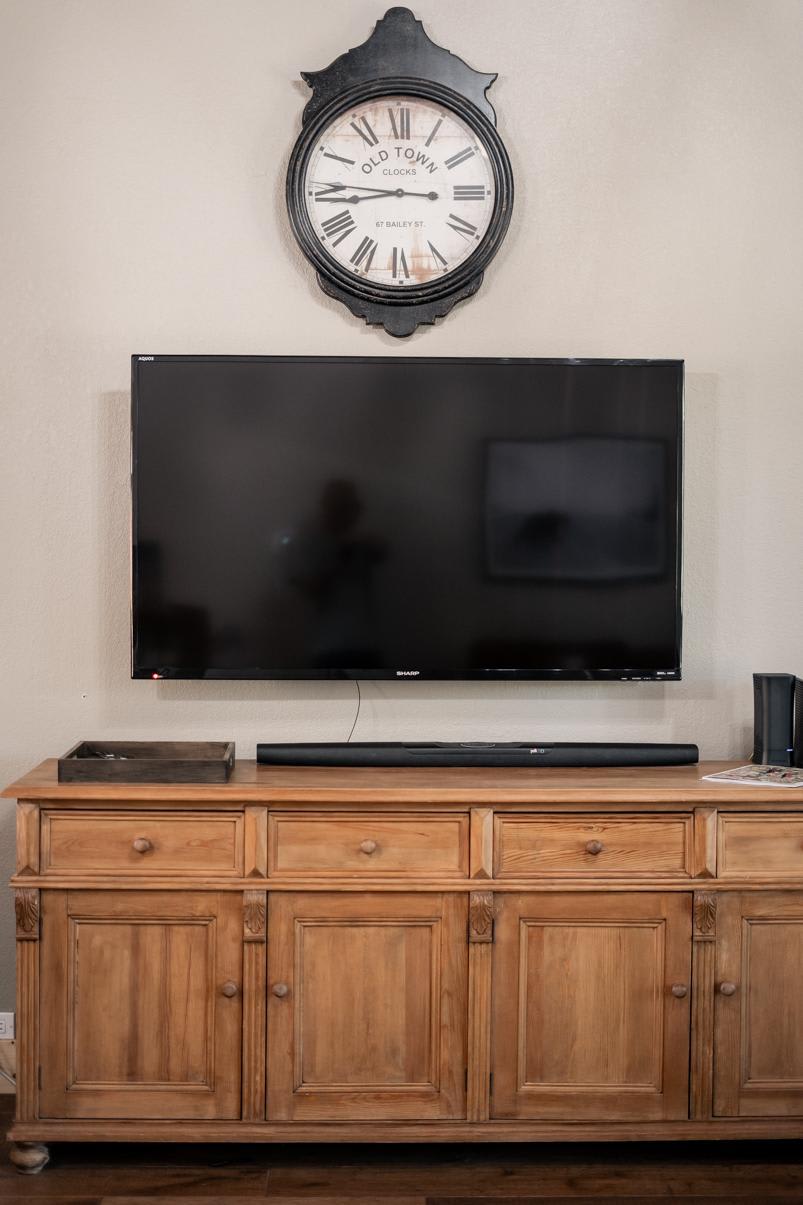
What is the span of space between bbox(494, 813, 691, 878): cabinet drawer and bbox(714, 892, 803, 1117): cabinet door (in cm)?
16

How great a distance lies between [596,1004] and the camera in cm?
211

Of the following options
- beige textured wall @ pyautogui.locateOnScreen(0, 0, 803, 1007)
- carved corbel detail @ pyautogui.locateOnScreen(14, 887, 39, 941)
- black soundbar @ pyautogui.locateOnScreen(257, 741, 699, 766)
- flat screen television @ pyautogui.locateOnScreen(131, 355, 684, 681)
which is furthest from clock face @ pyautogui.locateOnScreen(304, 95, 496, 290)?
carved corbel detail @ pyautogui.locateOnScreen(14, 887, 39, 941)

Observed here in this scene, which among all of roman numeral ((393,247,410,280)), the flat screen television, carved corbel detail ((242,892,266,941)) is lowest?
carved corbel detail ((242,892,266,941))

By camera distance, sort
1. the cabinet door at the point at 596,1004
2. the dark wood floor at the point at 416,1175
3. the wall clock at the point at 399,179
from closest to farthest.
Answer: the dark wood floor at the point at 416,1175, the cabinet door at the point at 596,1004, the wall clock at the point at 399,179

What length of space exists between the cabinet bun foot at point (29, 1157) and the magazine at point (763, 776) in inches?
63.7

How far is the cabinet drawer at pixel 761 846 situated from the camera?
6.95 ft

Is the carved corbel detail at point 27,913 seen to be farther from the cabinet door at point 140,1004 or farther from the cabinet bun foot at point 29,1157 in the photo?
the cabinet bun foot at point 29,1157

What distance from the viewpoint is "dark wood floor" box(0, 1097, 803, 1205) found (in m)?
2.00

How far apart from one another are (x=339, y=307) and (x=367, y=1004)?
5.38 feet

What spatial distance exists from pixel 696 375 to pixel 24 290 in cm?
170

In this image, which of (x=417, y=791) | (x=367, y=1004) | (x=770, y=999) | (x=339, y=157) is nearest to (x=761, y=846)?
(x=770, y=999)

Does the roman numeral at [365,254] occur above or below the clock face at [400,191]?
below

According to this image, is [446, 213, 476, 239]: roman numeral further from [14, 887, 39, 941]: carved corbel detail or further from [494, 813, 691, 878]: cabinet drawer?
[14, 887, 39, 941]: carved corbel detail

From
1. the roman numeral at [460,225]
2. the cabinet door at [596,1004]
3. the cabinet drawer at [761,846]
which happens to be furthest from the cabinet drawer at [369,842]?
the roman numeral at [460,225]
